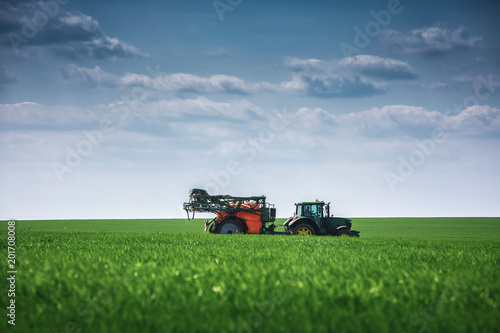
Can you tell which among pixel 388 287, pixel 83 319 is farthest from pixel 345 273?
pixel 83 319

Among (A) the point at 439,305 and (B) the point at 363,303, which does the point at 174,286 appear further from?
(A) the point at 439,305

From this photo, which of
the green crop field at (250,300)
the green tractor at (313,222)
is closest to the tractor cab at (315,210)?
the green tractor at (313,222)

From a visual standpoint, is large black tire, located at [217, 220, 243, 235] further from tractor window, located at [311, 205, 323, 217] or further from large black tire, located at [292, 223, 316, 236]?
tractor window, located at [311, 205, 323, 217]

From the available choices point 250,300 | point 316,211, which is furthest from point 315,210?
point 250,300

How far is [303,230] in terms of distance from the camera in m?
28.4

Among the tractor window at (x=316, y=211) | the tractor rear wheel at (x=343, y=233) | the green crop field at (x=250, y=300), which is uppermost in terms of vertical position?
the tractor window at (x=316, y=211)

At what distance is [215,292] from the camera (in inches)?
306

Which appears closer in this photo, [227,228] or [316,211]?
[316,211]

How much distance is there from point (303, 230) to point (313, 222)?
2.70 feet

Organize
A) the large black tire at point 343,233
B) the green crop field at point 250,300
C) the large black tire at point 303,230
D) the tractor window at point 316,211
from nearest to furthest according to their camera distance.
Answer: the green crop field at point 250,300
the large black tire at point 303,230
the tractor window at point 316,211
the large black tire at point 343,233

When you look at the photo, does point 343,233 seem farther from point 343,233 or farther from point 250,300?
point 250,300

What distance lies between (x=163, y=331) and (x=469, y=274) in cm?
731

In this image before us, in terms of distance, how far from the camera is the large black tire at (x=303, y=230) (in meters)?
28.2

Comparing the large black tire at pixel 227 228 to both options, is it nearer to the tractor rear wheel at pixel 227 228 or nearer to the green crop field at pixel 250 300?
the tractor rear wheel at pixel 227 228
